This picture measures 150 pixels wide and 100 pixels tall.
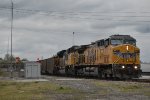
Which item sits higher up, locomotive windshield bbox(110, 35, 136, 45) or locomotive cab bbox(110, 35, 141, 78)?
locomotive windshield bbox(110, 35, 136, 45)

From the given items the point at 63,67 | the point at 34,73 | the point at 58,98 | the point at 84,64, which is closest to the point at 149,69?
the point at 63,67

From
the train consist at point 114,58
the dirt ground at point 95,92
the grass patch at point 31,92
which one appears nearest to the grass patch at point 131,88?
the dirt ground at point 95,92

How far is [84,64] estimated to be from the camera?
52.2m

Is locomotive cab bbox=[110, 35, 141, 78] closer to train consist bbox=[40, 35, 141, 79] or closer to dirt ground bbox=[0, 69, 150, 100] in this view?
train consist bbox=[40, 35, 141, 79]

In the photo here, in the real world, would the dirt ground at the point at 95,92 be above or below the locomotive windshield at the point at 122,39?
below

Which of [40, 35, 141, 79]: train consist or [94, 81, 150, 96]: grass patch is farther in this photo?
[40, 35, 141, 79]: train consist

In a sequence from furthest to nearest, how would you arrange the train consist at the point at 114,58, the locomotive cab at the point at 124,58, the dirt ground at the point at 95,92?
the train consist at the point at 114,58, the locomotive cab at the point at 124,58, the dirt ground at the point at 95,92

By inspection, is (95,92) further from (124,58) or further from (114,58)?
(124,58)

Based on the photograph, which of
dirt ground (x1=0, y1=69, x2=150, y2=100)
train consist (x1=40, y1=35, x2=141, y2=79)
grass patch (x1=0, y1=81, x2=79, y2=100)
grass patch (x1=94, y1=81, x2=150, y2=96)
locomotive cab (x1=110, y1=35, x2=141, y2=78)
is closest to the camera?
dirt ground (x1=0, y1=69, x2=150, y2=100)

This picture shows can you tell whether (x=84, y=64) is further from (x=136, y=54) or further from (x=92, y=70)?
(x=136, y=54)

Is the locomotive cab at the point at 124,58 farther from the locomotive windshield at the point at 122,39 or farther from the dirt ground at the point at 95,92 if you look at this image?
the dirt ground at the point at 95,92

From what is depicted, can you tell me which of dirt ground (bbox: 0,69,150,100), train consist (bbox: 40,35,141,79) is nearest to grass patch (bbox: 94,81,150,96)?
dirt ground (bbox: 0,69,150,100)

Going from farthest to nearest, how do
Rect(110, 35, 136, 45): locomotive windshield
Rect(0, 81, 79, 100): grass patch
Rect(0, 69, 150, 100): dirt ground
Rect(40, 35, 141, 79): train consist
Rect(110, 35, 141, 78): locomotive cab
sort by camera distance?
Rect(110, 35, 136, 45): locomotive windshield
Rect(40, 35, 141, 79): train consist
Rect(110, 35, 141, 78): locomotive cab
Rect(0, 81, 79, 100): grass patch
Rect(0, 69, 150, 100): dirt ground

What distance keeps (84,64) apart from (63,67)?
48.4 ft
